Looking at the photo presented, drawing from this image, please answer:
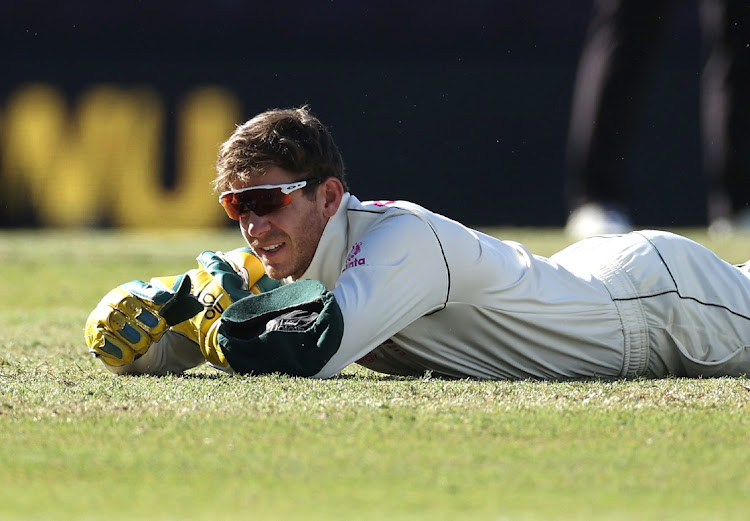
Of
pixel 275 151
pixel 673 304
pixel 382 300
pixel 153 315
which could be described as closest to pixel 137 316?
pixel 153 315

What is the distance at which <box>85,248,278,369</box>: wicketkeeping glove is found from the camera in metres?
3.23

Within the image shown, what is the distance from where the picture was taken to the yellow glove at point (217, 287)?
3291 mm

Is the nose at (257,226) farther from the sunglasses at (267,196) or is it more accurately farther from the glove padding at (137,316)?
the glove padding at (137,316)

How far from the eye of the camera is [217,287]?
3350mm

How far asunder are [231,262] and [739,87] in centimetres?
566

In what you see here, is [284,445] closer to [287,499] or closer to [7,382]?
[287,499]

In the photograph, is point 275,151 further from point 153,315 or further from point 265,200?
point 153,315

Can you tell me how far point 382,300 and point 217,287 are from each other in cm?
52

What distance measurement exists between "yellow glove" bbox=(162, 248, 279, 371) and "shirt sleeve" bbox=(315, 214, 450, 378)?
13.7 inches

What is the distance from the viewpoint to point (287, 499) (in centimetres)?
197

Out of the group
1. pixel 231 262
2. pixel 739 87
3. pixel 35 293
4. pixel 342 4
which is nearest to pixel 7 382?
pixel 231 262

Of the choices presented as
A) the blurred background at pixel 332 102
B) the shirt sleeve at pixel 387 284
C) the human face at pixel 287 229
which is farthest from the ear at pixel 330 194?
the blurred background at pixel 332 102

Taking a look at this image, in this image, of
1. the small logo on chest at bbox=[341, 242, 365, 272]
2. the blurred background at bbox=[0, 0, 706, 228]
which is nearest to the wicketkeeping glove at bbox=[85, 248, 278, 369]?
the small logo on chest at bbox=[341, 242, 365, 272]

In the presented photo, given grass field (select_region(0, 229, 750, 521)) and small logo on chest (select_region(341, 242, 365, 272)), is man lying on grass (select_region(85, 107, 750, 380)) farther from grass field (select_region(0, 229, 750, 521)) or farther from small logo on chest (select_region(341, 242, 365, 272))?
grass field (select_region(0, 229, 750, 521))
